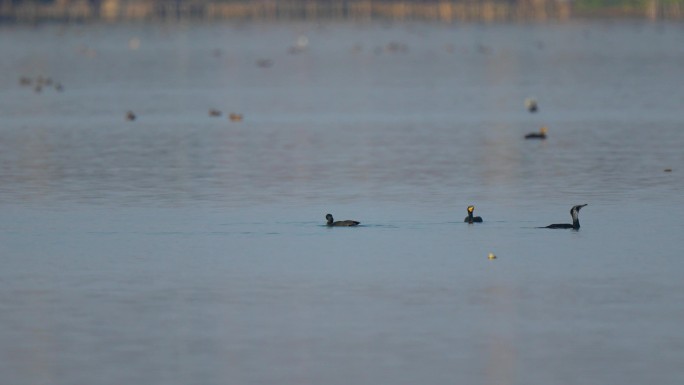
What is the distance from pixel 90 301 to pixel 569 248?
25.9 feet

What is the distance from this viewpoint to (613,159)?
131 ft

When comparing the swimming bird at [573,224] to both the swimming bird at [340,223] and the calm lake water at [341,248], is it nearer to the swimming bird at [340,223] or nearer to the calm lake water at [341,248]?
the calm lake water at [341,248]

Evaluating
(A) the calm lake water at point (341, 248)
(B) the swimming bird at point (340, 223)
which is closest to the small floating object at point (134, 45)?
(A) the calm lake water at point (341, 248)

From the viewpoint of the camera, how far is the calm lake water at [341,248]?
58.7 feet

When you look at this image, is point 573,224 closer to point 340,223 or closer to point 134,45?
point 340,223

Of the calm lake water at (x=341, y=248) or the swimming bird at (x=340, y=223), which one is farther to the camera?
the swimming bird at (x=340, y=223)

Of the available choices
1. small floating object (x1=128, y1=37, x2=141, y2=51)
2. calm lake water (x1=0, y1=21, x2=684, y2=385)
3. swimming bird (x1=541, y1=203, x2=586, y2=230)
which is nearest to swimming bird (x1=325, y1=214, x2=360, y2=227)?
calm lake water (x1=0, y1=21, x2=684, y2=385)

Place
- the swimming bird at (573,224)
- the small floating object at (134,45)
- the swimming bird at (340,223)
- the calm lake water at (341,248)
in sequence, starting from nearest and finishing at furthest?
1. the calm lake water at (341,248)
2. the swimming bird at (573,224)
3. the swimming bird at (340,223)
4. the small floating object at (134,45)

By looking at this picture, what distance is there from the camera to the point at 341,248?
2555 cm

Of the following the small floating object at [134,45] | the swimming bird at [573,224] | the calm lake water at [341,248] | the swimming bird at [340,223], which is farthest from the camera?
the small floating object at [134,45]

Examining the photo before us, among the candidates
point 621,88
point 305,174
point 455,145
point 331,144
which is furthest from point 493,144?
point 621,88

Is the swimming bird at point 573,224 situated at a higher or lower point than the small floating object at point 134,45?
lower

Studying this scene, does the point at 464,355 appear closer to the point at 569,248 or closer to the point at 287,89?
the point at 569,248

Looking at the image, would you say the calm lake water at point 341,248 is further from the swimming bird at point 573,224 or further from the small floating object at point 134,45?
the small floating object at point 134,45
